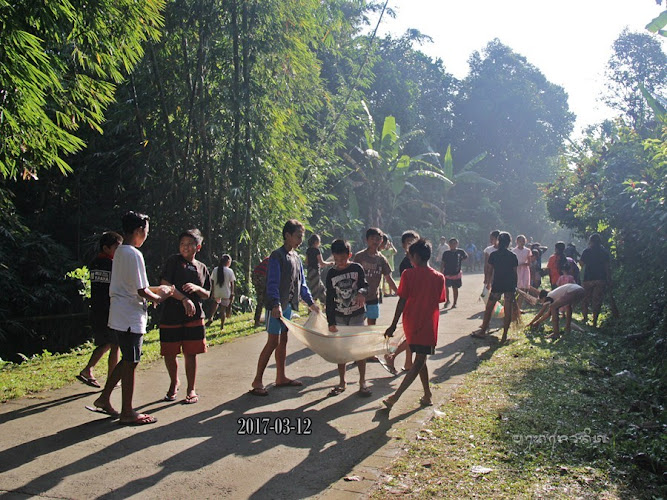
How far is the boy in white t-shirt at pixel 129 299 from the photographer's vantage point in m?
5.09

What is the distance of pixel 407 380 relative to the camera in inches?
228

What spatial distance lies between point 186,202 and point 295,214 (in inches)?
108

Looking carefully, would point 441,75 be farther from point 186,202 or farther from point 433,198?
Answer: point 186,202

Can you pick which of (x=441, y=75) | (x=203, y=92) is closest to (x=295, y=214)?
(x=203, y=92)

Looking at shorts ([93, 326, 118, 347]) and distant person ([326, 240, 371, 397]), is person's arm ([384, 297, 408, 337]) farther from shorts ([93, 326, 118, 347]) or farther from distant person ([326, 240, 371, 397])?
shorts ([93, 326, 118, 347])

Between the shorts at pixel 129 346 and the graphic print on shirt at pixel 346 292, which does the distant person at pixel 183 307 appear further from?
the graphic print on shirt at pixel 346 292

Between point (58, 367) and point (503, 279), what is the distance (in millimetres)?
6775

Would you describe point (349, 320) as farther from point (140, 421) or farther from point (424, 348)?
point (140, 421)

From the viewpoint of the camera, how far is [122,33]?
24.0 ft

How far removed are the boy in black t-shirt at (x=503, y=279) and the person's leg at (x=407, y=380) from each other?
4.31 meters

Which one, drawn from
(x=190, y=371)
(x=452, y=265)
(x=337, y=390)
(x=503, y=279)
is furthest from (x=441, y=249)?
(x=190, y=371)

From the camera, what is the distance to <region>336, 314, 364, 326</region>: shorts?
6.57m

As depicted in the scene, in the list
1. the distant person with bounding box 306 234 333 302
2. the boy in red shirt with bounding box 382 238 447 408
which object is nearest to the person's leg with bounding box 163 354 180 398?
the boy in red shirt with bounding box 382 238 447 408

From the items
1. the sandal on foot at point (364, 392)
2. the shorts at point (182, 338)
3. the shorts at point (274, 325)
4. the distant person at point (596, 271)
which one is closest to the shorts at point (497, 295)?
the distant person at point (596, 271)
